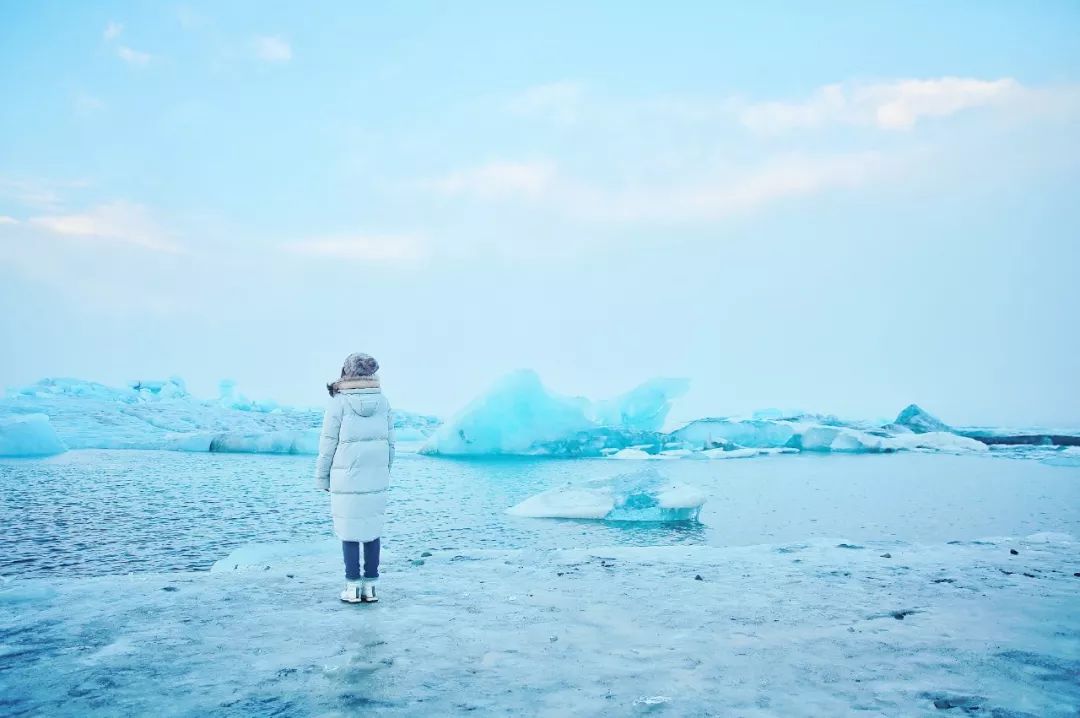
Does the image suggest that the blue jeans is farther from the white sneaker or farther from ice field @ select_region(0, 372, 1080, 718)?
ice field @ select_region(0, 372, 1080, 718)

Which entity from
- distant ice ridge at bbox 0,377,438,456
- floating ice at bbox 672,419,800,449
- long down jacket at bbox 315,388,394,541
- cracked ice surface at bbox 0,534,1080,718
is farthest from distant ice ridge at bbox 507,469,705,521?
floating ice at bbox 672,419,800,449

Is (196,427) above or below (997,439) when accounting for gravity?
above

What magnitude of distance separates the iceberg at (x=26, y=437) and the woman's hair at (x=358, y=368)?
2692 cm

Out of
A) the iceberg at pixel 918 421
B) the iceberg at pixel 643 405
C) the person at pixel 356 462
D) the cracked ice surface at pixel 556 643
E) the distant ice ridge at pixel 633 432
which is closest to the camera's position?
the cracked ice surface at pixel 556 643

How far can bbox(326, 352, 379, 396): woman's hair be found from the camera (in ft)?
15.4

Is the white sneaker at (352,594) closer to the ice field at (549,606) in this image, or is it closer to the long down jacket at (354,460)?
the ice field at (549,606)

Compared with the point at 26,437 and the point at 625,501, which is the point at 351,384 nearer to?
the point at 625,501

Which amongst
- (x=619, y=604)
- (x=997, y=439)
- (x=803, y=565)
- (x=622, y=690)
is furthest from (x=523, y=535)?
(x=997, y=439)

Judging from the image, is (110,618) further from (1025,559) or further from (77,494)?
(77,494)

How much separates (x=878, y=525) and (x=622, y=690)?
1005 cm

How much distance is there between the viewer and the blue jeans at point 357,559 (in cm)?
469

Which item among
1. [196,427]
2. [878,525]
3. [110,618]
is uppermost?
[196,427]

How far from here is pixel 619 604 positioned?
4738 mm

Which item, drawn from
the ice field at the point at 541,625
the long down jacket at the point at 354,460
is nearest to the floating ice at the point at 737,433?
the ice field at the point at 541,625
